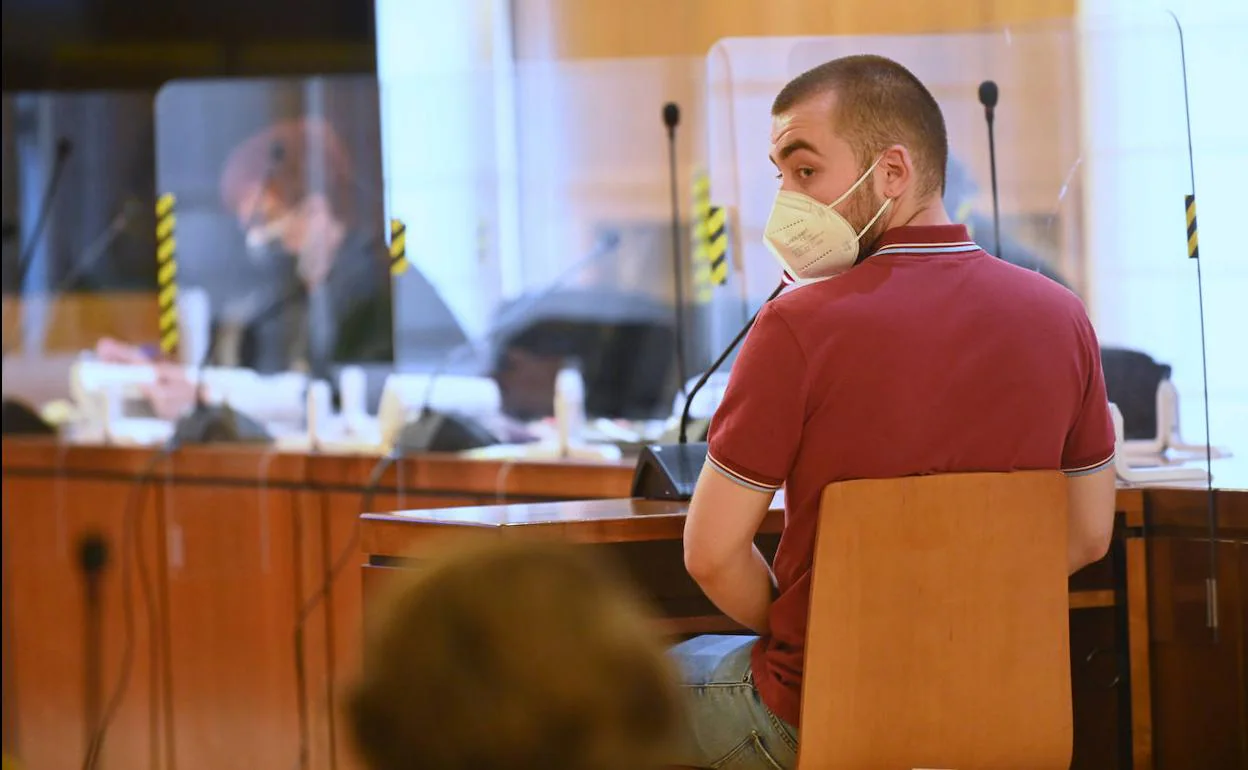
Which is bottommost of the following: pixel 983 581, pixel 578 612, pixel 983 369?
pixel 983 581

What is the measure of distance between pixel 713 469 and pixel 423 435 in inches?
79.3

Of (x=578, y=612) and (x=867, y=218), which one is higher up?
(x=867, y=218)

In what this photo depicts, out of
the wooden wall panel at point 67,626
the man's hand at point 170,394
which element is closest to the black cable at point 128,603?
the wooden wall panel at point 67,626

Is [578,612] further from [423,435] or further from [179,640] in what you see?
[179,640]

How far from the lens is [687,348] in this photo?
4910 mm

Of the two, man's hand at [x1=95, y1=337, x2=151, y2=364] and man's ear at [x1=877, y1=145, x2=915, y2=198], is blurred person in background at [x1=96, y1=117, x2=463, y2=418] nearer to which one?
man's hand at [x1=95, y1=337, x2=151, y2=364]

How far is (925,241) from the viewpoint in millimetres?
1704

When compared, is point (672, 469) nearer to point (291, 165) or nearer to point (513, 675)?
point (513, 675)

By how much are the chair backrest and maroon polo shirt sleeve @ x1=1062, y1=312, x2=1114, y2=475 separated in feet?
→ 0.55

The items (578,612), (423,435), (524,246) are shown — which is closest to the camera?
(578,612)

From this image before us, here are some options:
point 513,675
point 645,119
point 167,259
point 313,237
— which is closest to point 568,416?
point 313,237

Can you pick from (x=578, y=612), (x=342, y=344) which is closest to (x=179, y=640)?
(x=342, y=344)

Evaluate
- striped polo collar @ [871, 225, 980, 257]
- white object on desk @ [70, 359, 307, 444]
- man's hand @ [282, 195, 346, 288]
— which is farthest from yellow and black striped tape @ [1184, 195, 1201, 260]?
man's hand @ [282, 195, 346, 288]

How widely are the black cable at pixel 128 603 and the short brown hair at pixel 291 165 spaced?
1347 mm
